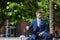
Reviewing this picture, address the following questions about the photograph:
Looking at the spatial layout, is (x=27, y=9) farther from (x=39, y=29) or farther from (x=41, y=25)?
(x=41, y=25)

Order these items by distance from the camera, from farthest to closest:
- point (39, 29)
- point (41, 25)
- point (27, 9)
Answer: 1. point (27, 9)
2. point (39, 29)
3. point (41, 25)

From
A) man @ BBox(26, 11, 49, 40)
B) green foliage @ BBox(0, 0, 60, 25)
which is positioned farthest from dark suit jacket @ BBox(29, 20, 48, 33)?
green foliage @ BBox(0, 0, 60, 25)

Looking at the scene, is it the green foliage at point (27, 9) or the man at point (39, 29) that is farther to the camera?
the green foliage at point (27, 9)

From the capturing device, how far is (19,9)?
12.3 m

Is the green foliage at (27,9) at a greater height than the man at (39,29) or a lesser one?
greater

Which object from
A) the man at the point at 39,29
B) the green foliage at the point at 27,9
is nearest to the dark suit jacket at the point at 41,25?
the man at the point at 39,29

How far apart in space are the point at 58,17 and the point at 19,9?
2.06 meters

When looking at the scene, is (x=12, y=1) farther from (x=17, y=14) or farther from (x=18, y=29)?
(x=18, y=29)

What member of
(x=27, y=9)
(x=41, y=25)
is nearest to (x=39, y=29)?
(x=41, y=25)

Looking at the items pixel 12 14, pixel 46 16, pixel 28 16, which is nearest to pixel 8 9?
pixel 12 14

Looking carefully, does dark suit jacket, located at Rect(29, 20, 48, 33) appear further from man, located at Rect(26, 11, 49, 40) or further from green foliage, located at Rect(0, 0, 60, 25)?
green foliage, located at Rect(0, 0, 60, 25)

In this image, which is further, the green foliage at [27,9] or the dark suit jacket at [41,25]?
the green foliage at [27,9]

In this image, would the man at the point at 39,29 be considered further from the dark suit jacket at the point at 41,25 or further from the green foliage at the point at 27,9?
the green foliage at the point at 27,9

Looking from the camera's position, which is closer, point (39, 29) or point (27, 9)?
point (39, 29)
